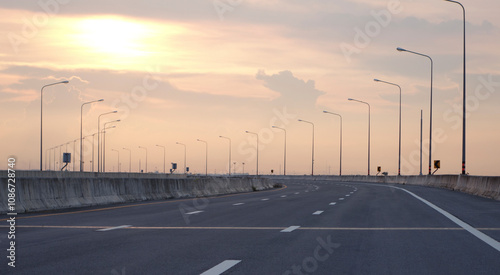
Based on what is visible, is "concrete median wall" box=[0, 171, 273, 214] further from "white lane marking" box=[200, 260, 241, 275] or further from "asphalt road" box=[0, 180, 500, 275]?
"white lane marking" box=[200, 260, 241, 275]

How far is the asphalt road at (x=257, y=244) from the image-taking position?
8992 millimetres

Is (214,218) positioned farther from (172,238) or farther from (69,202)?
(69,202)

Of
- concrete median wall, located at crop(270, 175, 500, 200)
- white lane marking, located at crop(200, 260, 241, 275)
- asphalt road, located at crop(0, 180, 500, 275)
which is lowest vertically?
concrete median wall, located at crop(270, 175, 500, 200)

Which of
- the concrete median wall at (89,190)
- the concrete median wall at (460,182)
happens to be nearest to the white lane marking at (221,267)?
the concrete median wall at (89,190)

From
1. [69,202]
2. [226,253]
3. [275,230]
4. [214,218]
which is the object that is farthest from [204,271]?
[69,202]

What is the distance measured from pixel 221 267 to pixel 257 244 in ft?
9.35

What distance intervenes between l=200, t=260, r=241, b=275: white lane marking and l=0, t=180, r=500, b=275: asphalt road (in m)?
0.01

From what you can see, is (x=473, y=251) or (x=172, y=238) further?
(x=172, y=238)

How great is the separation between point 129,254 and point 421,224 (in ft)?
26.3

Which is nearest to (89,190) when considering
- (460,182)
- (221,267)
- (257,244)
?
(257,244)

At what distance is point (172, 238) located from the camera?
12.7 metres

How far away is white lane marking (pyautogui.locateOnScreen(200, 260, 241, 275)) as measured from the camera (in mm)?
8487

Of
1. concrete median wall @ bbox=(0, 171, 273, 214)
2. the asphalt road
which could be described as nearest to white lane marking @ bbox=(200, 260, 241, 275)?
the asphalt road

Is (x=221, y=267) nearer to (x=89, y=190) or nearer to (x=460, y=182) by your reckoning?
(x=89, y=190)
